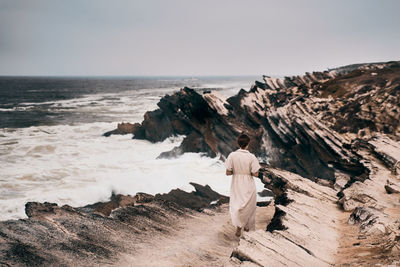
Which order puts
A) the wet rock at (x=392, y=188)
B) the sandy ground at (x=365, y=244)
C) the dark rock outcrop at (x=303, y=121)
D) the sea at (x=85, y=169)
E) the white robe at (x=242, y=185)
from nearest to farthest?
1. the sandy ground at (x=365, y=244)
2. the white robe at (x=242, y=185)
3. the wet rock at (x=392, y=188)
4. the dark rock outcrop at (x=303, y=121)
5. the sea at (x=85, y=169)

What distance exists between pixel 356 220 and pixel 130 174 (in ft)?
47.5

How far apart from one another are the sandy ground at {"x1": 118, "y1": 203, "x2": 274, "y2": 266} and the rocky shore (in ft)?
0.08

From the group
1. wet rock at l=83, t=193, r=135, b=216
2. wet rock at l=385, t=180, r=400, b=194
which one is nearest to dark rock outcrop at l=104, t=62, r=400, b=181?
wet rock at l=385, t=180, r=400, b=194

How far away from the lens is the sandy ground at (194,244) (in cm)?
596

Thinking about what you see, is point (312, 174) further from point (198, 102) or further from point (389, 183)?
point (198, 102)

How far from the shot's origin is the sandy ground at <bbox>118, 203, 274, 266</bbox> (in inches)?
235

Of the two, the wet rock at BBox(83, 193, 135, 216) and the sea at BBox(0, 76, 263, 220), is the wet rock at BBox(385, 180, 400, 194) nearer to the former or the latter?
the sea at BBox(0, 76, 263, 220)

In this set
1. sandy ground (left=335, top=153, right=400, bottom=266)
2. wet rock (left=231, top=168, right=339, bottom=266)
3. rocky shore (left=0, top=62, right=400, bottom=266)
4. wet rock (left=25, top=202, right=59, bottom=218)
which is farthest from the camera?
wet rock (left=25, top=202, right=59, bottom=218)

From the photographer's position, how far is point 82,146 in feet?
92.4

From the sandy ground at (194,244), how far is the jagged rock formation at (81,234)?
0.24m

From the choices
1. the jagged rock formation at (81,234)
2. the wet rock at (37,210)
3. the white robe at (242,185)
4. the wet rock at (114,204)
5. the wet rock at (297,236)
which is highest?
the white robe at (242,185)

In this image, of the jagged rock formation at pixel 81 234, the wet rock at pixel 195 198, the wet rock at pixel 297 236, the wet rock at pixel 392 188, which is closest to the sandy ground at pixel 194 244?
the jagged rock formation at pixel 81 234

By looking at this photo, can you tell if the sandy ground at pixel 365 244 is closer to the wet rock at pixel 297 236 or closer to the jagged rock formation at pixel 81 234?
the wet rock at pixel 297 236

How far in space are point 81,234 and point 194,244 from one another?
2.57 meters
